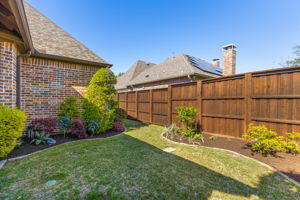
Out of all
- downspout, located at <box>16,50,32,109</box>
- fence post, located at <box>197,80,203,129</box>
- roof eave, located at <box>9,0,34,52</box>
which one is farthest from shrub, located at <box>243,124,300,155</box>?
downspout, located at <box>16,50,32,109</box>

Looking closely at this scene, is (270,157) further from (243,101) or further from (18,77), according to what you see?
(18,77)

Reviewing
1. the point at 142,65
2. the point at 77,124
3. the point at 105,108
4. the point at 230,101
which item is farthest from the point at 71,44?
the point at 142,65

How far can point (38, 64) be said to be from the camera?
4922mm

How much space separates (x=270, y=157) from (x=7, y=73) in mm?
7473

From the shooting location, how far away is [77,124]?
4.80 metres

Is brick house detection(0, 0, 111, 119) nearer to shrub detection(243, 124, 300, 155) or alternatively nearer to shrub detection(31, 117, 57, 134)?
shrub detection(31, 117, 57, 134)

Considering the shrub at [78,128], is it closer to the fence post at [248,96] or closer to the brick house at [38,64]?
the brick house at [38,64]

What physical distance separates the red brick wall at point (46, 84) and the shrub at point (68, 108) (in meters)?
0.25

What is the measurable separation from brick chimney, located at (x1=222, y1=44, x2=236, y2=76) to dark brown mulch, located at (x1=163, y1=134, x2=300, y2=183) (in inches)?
215

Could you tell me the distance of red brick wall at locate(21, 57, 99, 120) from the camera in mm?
4707

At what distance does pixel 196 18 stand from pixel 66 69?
27.9ft

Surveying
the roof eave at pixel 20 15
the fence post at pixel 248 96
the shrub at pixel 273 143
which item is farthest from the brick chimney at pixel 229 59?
the roof eave at pixel 20 15

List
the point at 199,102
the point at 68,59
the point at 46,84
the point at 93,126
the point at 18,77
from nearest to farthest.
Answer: the point at 18,77, the point at 46,84, the point at 93,126, the point at 68,59, the point at 199,102

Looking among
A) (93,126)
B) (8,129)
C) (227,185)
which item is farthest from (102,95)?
(227,185)
